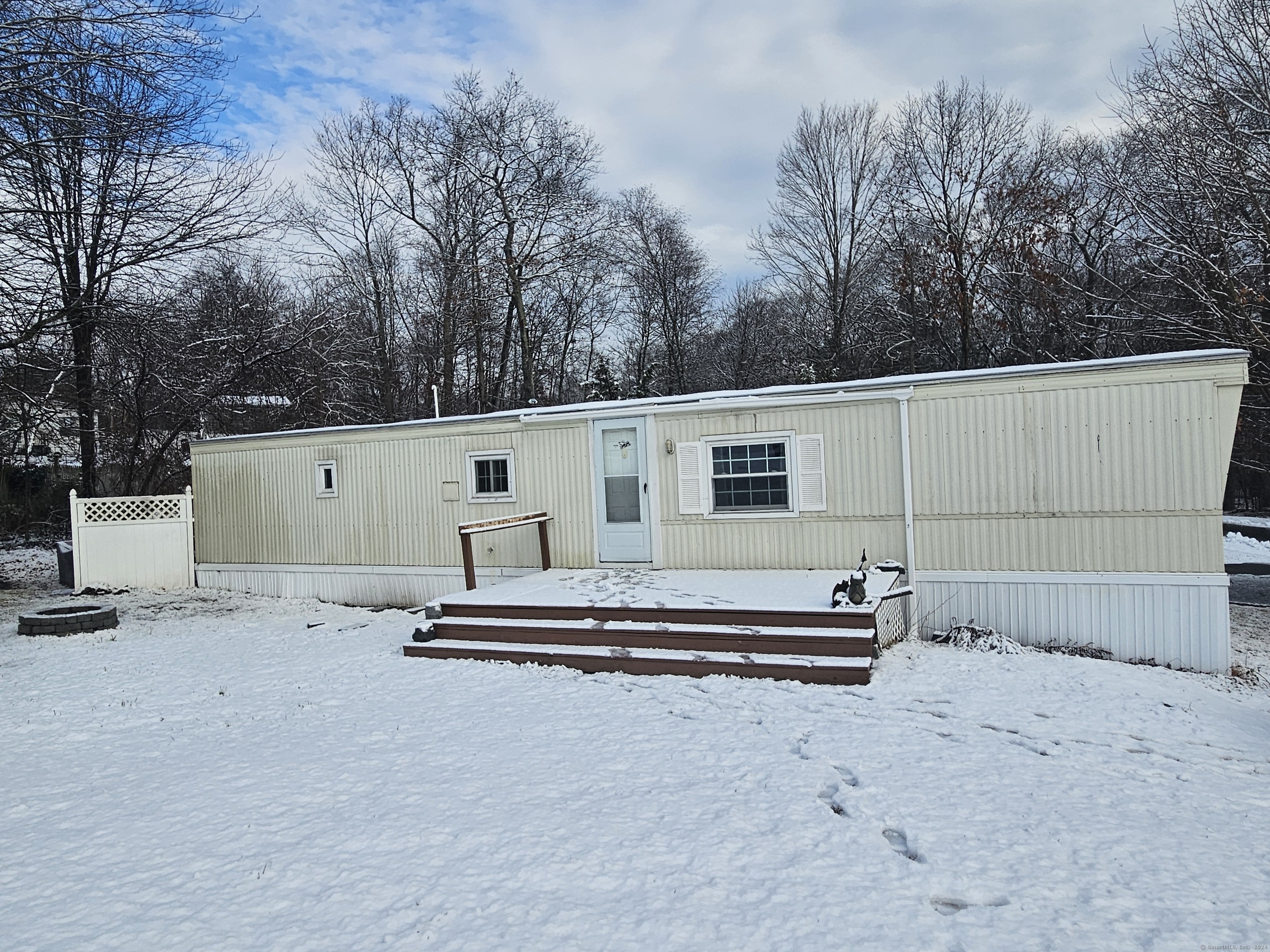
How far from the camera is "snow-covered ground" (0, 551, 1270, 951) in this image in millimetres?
2826

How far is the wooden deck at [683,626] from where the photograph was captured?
20.3 ft

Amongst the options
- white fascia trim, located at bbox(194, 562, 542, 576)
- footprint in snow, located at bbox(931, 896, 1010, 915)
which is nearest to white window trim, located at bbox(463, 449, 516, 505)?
white fascia trim, located at bbox(194, 562, 542, 576)

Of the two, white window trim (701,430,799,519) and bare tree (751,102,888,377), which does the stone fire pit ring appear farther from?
bare tree (751,102,888,377)

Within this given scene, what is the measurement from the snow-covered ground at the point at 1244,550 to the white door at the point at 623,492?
42.0 ft

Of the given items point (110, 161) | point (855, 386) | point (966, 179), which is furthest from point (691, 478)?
point (966, 179)

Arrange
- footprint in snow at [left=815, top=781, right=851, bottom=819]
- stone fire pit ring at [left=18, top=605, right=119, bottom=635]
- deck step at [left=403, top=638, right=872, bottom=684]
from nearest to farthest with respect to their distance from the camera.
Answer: footprint in snow at [left=815, top=781, right=851, bottom=819] < deck step at [left=403, top=638, right=872, bottom=684] < stone fire pit ring at [left=18, top=605, right=119, bottom=635]

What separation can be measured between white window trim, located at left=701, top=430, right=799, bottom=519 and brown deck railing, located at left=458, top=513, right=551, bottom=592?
2.13 metres

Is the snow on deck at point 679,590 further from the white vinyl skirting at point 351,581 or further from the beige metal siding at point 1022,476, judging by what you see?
the white vinyl skirting at point 351,581

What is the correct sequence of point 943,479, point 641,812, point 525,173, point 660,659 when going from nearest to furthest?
point 641,812 < point 660,659 < point 943,479 < point 525,173

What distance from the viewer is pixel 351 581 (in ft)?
36.9

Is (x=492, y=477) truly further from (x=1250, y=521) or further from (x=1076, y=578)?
(x=1250, y=521)

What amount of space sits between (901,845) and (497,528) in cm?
621

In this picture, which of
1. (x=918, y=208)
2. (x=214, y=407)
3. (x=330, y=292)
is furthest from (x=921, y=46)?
(x=214, y=407)

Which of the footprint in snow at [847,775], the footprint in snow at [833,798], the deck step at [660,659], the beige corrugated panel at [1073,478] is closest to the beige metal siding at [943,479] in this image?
the beige corrugated panel at [1073,478]
